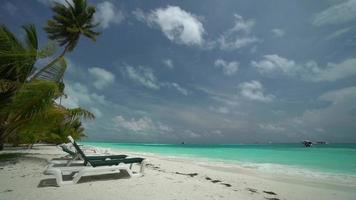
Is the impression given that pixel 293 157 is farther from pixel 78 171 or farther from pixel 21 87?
pixel 21 87

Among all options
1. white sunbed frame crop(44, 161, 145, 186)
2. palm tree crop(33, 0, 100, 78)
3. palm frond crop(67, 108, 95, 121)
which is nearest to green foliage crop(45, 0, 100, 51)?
palm tree crop(33, 0, 100, 78)

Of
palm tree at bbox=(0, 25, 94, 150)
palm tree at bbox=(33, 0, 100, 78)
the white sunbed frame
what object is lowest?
the white sunbed frame

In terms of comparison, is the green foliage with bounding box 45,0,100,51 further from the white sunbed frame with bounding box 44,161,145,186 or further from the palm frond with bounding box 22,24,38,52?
the white sunbed frame with bounding box 44,161,145,186

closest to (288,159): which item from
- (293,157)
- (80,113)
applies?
(293,157)

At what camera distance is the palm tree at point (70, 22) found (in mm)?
19672

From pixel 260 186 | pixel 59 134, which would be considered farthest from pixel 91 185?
pixel 59 134

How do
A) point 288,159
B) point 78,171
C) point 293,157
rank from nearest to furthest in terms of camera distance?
point 78,171 < point 288,159 < point 293,157

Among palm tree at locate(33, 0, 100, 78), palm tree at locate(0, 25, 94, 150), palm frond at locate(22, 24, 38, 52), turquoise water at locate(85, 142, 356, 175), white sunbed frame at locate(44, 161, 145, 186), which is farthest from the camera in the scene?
palm tree at locate(33, 0, 100, 78)

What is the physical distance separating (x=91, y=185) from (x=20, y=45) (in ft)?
17.4

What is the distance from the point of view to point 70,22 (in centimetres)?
1980

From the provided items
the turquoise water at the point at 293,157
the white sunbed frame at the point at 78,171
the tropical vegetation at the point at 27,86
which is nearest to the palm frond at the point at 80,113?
the tropical vegetation at the point at 27,86

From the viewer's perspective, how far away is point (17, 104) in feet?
24.1

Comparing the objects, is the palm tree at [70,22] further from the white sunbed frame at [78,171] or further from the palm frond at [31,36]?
the white sunbed frame at [78,171]

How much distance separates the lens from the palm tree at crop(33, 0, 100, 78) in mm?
19672
